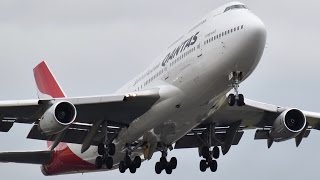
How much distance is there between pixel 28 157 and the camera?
57.4 metres

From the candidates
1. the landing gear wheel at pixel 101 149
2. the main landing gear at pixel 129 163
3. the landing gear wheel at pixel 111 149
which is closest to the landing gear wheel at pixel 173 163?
the main landing gear at pixel 129 163

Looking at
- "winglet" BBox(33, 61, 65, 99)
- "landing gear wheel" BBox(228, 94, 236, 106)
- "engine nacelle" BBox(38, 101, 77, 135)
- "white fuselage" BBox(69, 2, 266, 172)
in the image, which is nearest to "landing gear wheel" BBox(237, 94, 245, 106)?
"landing gear wheel" BBox(228, 94, 236, 106)

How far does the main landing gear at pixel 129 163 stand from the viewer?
2112 inches

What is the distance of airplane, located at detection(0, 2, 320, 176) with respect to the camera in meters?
45.9

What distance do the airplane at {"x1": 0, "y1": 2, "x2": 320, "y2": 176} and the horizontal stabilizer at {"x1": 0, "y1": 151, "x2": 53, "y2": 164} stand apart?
56mm

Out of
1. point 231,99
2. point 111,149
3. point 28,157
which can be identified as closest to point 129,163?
point 111,149

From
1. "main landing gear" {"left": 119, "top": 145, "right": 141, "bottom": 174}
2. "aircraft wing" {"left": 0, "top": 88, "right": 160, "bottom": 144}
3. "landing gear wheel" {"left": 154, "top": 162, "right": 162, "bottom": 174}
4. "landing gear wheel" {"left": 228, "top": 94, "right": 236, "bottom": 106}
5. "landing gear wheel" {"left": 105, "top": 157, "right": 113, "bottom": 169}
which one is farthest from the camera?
"landing gear wheel" {"left": 154, "top": 162, "right": 162, "bottom": 174}

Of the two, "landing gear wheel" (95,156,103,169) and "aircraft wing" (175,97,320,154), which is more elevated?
"aircraft wing" (175,97,320,154)

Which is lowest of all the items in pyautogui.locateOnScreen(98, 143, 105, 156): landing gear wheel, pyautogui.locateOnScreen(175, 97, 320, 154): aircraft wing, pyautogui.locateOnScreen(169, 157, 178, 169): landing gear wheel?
pyautogui.locateOnScreen(169, 157, 178, 169): landing gear wheel

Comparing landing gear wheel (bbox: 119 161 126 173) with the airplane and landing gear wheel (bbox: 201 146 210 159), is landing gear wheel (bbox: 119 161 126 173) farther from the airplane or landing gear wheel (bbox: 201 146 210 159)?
landing gear wheel (bbox: 201 146 210 159)

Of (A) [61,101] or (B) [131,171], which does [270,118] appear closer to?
(B) [131,171]

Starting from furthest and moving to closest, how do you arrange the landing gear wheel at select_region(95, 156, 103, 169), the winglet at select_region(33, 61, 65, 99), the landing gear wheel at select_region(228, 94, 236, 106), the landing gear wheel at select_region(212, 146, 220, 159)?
1. the winglet at select_region(33, 61, 65, 99)
2. the landing gear wheel at select_region(212, 146, 220, 159)
3. the landing gear wheel at select_region(95, 156, 103, 169)
4. the landing gear wheel at select_region(228, 94, 236, 106)

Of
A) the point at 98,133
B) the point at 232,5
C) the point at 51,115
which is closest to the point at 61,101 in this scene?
the point at 51,115

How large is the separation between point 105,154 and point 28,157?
6.45m
